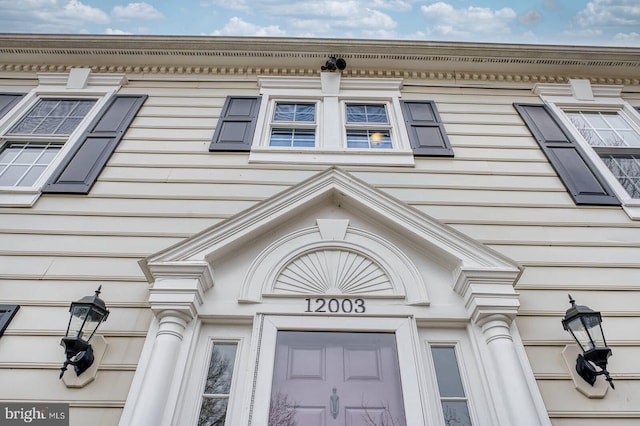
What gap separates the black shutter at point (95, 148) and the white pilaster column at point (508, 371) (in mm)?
4205

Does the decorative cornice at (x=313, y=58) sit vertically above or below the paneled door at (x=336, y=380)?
above

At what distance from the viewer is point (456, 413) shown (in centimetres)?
274

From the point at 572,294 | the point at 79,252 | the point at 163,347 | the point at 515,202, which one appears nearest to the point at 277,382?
the point at 163,347

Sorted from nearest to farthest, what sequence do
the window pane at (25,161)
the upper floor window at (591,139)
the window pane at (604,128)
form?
1. the upper floor window at (591,139)
2. the window pane at (25,161)
3. the window pane at (604,128)

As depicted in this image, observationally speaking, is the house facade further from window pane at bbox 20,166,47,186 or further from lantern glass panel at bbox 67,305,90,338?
lantern glass panel at bbox 67,305,90,338

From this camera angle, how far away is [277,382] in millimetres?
2826

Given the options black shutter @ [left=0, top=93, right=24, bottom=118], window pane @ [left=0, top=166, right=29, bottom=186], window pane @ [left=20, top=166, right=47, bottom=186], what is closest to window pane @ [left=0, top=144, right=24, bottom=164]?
window pane @ [left=0, top=166, right=29, bottom=186]

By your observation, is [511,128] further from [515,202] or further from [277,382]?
[277,382]

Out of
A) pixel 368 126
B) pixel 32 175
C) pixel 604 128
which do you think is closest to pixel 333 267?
pixel 368 126

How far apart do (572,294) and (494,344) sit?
1156mm

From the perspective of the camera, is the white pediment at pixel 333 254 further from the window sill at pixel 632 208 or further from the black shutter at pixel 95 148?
the window sill at pixel 632 208

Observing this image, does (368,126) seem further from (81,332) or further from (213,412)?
(81,332)

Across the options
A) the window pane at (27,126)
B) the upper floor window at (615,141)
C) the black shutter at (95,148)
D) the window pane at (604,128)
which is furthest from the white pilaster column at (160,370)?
the window pane at (604,128)

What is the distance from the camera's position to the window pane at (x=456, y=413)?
8.84ft
